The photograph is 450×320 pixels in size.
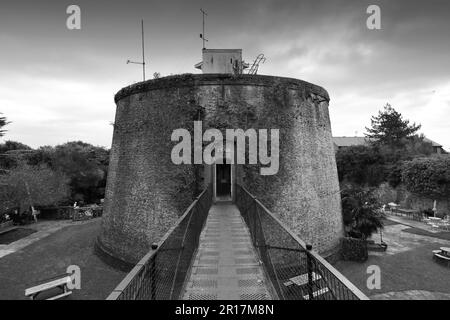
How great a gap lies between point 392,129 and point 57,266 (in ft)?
140

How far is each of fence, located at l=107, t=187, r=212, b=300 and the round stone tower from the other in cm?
642


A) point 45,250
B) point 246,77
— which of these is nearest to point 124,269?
point 45,250

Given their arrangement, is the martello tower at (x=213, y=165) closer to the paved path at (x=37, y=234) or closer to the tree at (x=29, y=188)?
the paved path at (x=37, y=234)

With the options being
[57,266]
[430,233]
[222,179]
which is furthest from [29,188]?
[430,233]

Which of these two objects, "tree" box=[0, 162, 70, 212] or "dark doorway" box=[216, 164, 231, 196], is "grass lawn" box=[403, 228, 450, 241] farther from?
"tree" box=[0, 162, 70, 212]

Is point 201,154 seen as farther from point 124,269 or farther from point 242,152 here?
point 124,269

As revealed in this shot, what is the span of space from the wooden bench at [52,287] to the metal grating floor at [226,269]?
6.38 meters

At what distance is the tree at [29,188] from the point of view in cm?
2127

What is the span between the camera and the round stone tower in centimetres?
1255

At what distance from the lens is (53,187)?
25266 mm

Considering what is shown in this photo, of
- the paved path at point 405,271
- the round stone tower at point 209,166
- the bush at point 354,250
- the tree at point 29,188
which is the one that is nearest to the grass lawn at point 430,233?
the paved path at point 405,271

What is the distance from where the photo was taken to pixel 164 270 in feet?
13.4

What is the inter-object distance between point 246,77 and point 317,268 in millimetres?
10834

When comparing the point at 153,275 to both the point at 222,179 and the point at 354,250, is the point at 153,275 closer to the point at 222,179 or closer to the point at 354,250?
the point at 222,179
